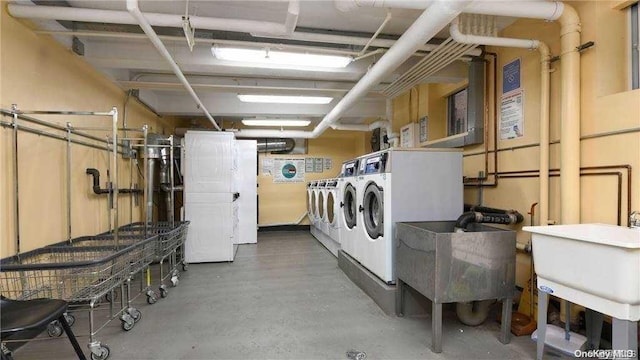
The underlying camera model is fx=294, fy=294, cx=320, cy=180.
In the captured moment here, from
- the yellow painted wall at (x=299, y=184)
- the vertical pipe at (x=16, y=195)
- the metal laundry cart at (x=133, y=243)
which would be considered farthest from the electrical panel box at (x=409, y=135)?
the vertical pipe at (x=16, y=195)

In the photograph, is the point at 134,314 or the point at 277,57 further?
the point at 277,57

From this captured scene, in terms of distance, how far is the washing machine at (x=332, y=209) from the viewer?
455 centimetres

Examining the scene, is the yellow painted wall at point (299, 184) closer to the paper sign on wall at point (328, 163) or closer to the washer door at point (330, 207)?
the paper sign on wall at point (328, 163)

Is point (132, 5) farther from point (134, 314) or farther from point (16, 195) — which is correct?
point (134, 314)

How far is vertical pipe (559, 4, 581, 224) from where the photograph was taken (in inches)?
82.6

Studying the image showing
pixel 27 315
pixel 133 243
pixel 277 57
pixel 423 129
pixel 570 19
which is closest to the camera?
pixel 27 315

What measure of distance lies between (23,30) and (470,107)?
3942mm

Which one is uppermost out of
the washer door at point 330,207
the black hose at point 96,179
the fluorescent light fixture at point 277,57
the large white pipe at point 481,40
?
the fluorescent light fixture at point 277,57

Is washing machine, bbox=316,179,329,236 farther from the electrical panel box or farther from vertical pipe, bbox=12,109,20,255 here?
vertical pipe, bbox=12,109,20,255

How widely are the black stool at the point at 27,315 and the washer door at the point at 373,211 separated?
2235 millimetres

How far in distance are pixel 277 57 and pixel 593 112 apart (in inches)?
99.4

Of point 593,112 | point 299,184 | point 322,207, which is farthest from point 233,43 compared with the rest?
point 299,184

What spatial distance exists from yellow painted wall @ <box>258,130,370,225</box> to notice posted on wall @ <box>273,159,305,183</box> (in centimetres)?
10

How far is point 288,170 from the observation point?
290 inches
